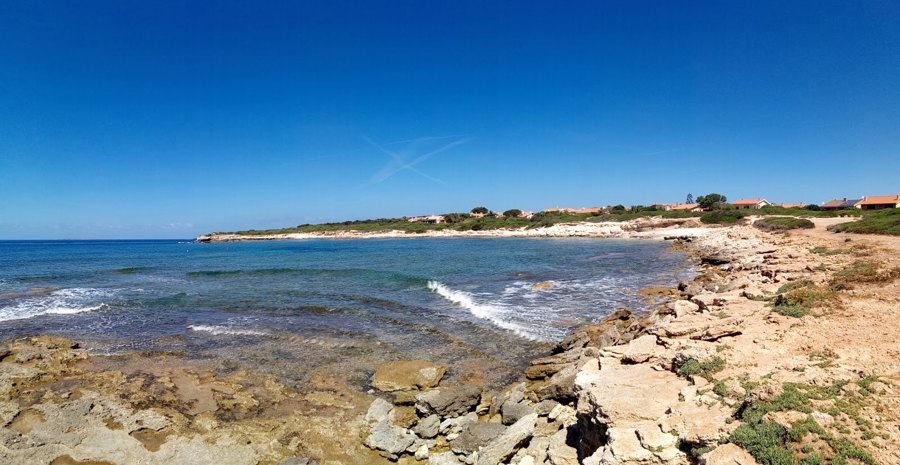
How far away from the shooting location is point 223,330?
→ 15.9m

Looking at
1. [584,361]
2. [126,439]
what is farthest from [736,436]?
[126,439]

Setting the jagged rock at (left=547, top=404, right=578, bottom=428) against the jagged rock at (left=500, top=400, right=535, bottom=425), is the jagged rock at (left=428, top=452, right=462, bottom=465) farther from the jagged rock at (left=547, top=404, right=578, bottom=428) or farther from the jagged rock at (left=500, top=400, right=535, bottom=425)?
the jagged rock at (left=547, top=404, right=578, bottom=428)

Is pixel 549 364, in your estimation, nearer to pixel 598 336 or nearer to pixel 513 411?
pixel 598 336

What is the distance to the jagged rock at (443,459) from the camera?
7109 millimetres

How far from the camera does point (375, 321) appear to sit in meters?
16.9

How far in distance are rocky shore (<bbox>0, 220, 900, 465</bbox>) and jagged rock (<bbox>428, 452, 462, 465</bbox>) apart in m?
0.04

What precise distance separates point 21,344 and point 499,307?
17.3 meters

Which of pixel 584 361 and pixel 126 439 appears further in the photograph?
pixel 584 361

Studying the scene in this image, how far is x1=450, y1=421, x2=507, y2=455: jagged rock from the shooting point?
7.39 meters

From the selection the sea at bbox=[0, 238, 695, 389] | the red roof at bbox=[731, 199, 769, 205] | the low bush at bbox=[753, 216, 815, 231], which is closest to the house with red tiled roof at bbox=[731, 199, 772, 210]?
the red roof at bbox=[731, 199, 769, 205]

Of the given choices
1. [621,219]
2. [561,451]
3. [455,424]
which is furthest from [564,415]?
[621,219]

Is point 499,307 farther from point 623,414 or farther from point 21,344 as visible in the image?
point 21,344

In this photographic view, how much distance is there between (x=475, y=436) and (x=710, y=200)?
118885 mm

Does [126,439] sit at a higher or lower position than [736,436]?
lower
